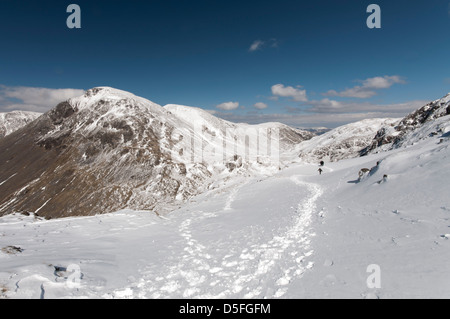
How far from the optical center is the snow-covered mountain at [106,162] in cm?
11719

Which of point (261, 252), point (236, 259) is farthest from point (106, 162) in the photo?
point (261, 252)

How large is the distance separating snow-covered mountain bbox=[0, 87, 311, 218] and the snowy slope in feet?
275

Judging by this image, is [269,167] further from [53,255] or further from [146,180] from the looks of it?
[53,255]

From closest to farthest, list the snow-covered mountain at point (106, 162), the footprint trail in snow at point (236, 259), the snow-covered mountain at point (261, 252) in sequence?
1. the snow-covered mountain at point (261, 252)
2. the footprint trail in snow at point (236, 259)
3. the snow-covered mountain at point (106, 162)

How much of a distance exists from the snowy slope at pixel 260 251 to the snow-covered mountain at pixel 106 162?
275 feet

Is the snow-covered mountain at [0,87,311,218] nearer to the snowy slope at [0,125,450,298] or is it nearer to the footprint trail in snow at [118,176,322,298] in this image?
the snowy slope at [0,125,450,298]

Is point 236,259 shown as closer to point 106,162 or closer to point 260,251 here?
point 260,251

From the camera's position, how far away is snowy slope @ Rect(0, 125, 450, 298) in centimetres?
840

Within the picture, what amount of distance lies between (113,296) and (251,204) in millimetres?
20570

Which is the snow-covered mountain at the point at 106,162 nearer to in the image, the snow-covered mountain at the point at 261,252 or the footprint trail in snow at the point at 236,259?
the snow-covered mountain at the point at 261,252

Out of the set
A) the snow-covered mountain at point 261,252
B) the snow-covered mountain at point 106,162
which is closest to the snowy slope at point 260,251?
the snow-covered mountain at point 261,252

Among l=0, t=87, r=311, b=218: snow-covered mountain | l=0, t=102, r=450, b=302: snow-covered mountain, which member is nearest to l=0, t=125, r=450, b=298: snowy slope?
l=0, t=102, r=450, b=302: snow-covered mountain
